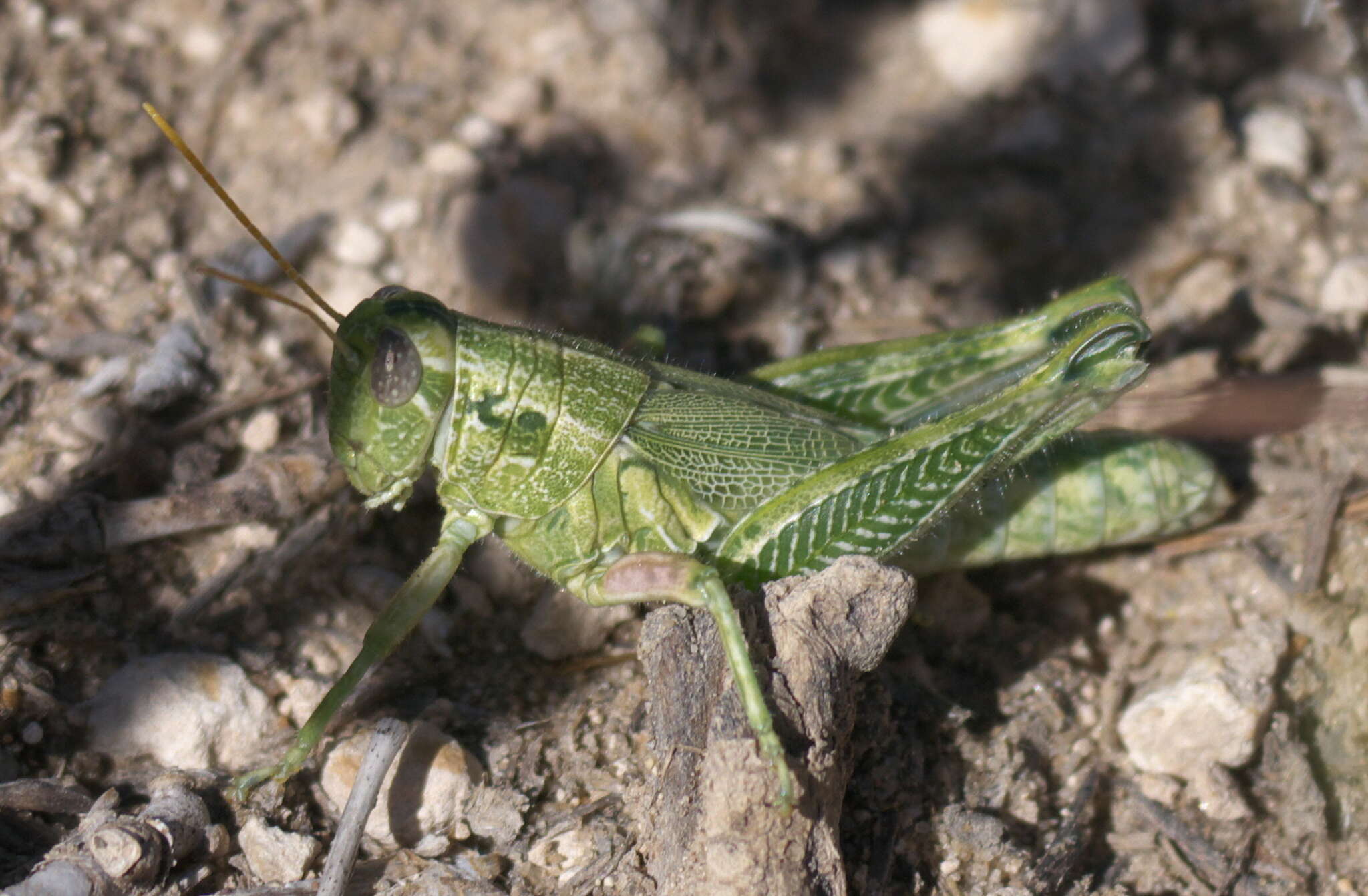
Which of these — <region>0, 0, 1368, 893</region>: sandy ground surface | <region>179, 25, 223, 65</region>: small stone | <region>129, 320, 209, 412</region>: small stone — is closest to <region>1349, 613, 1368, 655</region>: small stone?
<region>0, 0, 1368, 893</region>: sandy ground surface

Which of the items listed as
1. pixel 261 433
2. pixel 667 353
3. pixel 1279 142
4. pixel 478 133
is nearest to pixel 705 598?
pixel 667 353

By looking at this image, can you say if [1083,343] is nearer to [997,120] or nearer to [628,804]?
[628,804]

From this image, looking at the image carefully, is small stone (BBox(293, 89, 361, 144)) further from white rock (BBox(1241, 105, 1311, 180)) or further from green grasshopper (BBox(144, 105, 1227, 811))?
white rock (BBox(1241, 105, 1311, 180))

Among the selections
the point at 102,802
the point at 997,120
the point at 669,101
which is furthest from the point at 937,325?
the point at 102,802

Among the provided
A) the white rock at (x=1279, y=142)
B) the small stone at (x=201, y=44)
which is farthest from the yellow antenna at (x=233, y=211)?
the white rock at (x=1279, y=142)

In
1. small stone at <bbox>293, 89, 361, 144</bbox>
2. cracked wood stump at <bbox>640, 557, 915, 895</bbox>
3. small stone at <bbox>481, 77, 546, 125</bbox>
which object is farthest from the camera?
small stone at <bbox>481, 77, 546, 125</bbox>
